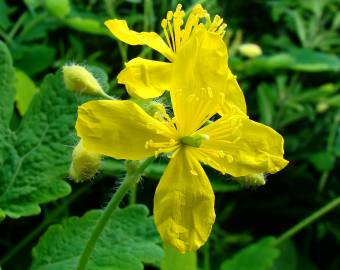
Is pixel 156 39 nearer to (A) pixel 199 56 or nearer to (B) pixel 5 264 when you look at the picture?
(A) pixel 199 56

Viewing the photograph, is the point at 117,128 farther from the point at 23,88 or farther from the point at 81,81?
the point at 23,88

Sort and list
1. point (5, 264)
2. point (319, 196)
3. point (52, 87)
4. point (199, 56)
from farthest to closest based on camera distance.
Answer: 1. point (319, 196)
2. point (5, 264)
3. point (52, 87)
4. point (199, 56)

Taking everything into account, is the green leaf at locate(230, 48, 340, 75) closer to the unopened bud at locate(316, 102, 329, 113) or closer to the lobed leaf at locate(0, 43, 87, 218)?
the unopened bud at locate(316, 102, 329, 113)

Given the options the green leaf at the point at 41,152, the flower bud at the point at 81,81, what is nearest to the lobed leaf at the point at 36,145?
the green leaf at the point at 41,152

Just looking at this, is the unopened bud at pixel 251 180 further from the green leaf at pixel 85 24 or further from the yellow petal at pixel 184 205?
the green leaf at pixel 85 24

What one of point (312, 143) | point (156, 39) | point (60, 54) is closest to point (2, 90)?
point (156, 39)

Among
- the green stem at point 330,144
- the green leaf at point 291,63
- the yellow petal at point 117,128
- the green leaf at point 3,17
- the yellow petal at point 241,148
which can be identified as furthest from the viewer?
the green stem at point 330,144

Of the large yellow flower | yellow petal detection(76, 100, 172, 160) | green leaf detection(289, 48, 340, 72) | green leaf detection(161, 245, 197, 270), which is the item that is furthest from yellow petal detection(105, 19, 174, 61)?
green leaf detection(289, 48, 340, 72)
